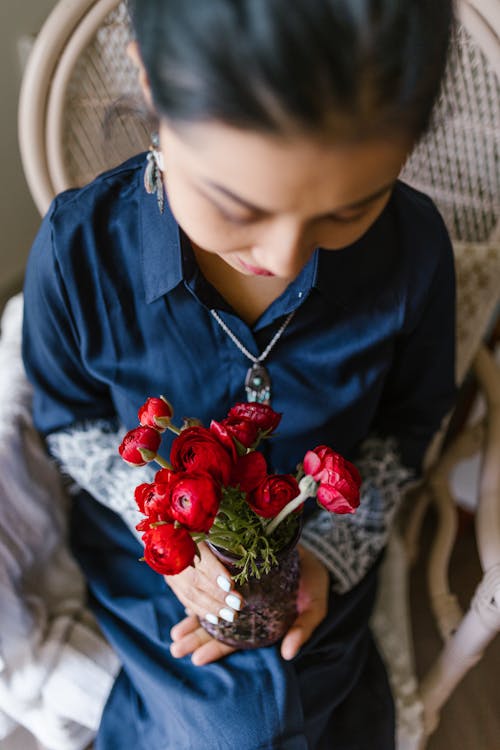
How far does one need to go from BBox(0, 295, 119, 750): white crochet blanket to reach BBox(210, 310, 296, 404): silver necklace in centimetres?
30

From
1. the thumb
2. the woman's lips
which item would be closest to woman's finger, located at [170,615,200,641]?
the thumb

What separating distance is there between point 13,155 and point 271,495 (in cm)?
110

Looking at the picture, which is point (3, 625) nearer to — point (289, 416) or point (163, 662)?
point (163, 662)

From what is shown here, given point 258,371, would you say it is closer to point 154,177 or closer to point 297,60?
point 154,177

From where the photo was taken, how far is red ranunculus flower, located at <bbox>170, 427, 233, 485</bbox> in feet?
1.51

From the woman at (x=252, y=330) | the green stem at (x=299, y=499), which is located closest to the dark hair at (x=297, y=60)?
the woman at (x=252, y=330)

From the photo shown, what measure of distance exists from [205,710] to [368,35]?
2.18ft

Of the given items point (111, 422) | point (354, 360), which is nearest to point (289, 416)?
point (354, 360)

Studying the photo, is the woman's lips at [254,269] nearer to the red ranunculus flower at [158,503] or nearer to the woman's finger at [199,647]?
the red ranunculus flower at [158,503]

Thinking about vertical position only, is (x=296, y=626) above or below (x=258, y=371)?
below

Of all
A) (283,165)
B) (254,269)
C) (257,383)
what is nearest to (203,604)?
(257,383)

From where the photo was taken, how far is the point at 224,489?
20.6 inches

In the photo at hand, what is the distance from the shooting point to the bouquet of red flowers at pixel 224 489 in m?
0.45

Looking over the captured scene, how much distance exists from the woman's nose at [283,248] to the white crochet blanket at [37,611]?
1.49 feet
